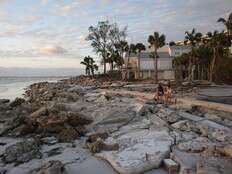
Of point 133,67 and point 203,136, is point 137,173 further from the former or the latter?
point 133,67

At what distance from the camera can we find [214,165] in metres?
8.48

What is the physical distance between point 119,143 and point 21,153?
3258 mm

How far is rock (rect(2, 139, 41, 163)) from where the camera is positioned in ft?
32.7

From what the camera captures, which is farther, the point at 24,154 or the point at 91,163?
the point at 24,154

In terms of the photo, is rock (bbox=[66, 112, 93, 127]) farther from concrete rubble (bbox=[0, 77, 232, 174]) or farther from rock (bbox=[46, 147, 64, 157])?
rock (bbox=[46, 147, 64, 157])

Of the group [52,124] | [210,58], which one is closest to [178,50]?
[210,58]

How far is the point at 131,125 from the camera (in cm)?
1434

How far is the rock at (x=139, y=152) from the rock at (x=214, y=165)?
1169 mm

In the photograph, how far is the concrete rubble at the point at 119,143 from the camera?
348 inches

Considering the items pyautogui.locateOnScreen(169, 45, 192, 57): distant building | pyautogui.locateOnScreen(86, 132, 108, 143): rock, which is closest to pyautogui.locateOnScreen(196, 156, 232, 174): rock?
pyautogui.locateOnScreen(86, 132, 108, 143): rock

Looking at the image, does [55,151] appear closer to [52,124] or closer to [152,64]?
[52,124]

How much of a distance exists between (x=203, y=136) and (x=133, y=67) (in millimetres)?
61827

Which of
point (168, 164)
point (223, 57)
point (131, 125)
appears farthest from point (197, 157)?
point (223, 57)

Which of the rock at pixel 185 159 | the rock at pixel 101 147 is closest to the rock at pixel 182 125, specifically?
the rock at pixel 185 159
